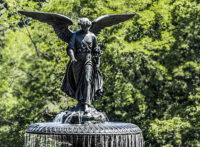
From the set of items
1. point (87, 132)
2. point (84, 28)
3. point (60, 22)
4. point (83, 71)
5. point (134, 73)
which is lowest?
point (87, 132)

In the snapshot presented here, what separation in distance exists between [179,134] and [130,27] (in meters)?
5.05

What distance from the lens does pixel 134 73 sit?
53.3ft

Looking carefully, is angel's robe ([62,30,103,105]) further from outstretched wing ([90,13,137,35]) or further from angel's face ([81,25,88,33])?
outstretched wing ([90,13,137,35])

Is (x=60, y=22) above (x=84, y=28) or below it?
above

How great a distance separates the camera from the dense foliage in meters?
14.6

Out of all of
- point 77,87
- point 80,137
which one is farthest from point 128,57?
point 80,137

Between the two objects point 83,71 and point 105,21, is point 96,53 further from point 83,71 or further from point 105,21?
point 105,21

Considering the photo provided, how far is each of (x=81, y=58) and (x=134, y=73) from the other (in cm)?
911

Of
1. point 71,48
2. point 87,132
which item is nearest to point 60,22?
point 71,48

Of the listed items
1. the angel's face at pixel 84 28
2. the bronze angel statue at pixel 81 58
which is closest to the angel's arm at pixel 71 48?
the bronze angel statue at pixel 81 58

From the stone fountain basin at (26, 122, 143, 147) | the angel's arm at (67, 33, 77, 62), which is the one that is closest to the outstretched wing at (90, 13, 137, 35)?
the angel's arm at (67, 33, 77, 62)

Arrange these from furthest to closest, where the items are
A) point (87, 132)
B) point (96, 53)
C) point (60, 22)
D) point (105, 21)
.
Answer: point (105, 21)
point (60, 22)
point (96, 53)
point (87, 132)

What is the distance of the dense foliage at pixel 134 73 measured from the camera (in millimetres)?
14617

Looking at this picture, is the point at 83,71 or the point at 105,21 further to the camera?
the point at 105,21
